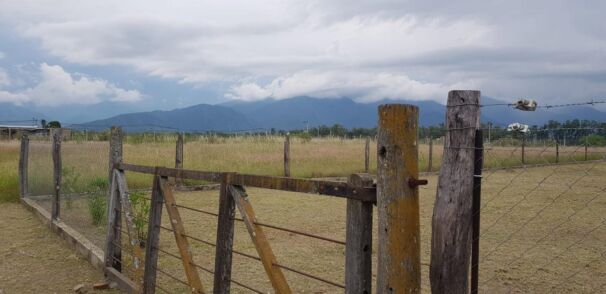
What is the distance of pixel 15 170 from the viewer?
14.7m

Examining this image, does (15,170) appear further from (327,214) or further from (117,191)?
(117,191)

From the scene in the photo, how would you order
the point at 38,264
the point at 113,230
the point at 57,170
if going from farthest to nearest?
the point at 57,170 < the point at 38,264 < the point at 113,230

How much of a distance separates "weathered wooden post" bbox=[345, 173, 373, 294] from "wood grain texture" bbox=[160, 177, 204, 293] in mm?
1979

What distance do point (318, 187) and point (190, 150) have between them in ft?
63.6

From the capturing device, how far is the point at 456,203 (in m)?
2.38

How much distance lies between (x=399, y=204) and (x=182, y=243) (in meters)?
2.53

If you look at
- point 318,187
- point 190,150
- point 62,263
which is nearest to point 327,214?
point 62,263

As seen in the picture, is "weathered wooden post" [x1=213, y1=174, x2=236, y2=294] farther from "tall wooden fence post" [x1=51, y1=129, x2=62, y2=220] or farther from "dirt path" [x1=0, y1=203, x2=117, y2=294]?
"tall wooden fence post" [x1=51, y1=129, x2=62, y2=220]

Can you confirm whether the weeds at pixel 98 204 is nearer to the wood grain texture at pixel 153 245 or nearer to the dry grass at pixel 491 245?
the dry grass at pixel 491 245

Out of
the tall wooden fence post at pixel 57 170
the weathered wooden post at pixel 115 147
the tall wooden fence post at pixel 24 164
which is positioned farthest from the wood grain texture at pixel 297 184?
the tall wooden fence post at pixel 24 164

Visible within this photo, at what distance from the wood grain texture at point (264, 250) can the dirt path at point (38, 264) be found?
326 cm

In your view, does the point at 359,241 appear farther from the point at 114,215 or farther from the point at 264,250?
the point at 114,215

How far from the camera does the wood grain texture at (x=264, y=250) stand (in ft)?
10.2

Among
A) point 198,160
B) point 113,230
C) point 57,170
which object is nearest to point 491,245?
point 113,230
